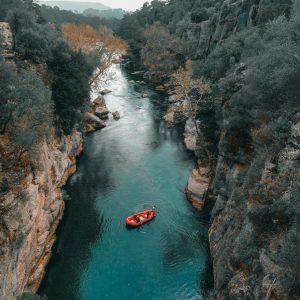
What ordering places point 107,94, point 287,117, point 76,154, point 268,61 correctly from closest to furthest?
point 287,117 < point 268,61 < point 76,154 < point 107,94

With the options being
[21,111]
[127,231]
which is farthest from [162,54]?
[21,111]

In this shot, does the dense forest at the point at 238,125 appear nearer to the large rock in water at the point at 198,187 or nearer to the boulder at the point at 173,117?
the large rock in water at the point at 198,187

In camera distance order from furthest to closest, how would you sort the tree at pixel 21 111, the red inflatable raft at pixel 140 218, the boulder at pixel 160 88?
the boulder at pixel 160 88
the red inflatable raft at pixel 140 218
the tree at pixel 21 111

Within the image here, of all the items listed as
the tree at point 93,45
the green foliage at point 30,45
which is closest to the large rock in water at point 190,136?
A: the tree at point 93,45

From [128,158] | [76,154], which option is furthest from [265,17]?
[76,154]

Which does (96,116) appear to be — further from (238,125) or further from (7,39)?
(238,125)

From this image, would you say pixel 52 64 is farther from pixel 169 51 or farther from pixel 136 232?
pixel 169 51

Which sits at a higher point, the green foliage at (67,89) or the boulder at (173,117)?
the green foliage at (67,89)

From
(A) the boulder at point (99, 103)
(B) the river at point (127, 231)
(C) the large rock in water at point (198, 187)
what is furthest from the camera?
(A) the boulder at point (99, 103)
